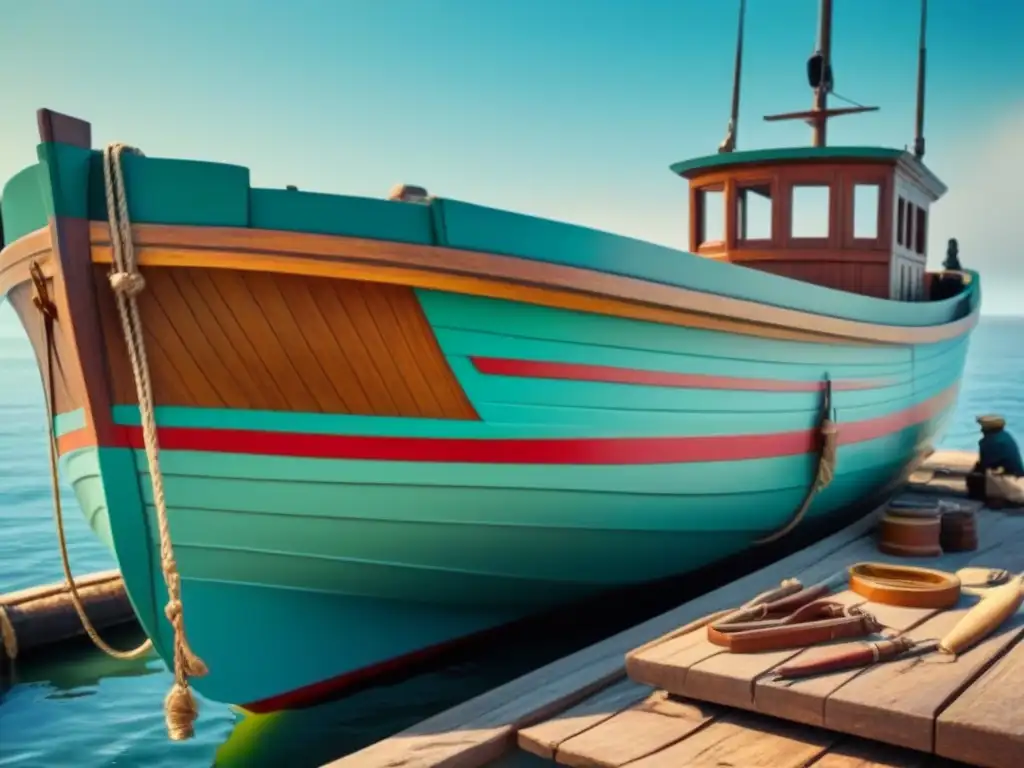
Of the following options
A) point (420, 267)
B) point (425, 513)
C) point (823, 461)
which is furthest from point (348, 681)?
point (823, 461)

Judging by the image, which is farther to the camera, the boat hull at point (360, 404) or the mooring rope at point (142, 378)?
the boat hull at point (360, 404)

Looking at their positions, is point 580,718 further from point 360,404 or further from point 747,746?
point 360,404

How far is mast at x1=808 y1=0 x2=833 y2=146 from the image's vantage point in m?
8.68

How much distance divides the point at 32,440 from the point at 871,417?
62.4 ft

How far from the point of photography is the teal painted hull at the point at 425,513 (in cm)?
385

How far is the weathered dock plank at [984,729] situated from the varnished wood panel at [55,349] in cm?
334

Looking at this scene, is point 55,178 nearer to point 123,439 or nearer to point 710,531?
point 123,439

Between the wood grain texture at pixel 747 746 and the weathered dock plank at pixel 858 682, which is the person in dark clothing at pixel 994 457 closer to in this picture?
the weathered dock plank at pixel 858 682

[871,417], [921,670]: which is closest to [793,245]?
[871,417]

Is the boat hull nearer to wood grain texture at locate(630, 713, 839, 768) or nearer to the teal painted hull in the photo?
the teal painted hull

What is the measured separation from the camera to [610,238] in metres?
4.20

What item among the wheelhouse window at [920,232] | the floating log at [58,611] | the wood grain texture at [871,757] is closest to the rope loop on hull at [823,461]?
the wood grain texture at [871,757]

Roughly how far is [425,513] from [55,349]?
5.72 feet

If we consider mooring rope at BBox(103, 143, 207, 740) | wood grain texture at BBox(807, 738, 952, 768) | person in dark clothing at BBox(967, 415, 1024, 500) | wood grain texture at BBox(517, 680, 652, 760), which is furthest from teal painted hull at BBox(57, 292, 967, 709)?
person in dark clothing at BBox(967, 415, 1024, 500)
